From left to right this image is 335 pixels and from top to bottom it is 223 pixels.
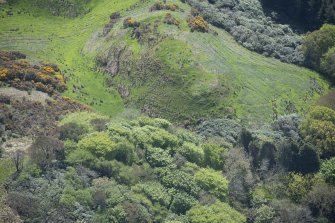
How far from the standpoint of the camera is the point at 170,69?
103 meters

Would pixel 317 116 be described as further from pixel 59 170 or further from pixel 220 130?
pixel 59 170

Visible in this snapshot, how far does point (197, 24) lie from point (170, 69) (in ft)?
55.8

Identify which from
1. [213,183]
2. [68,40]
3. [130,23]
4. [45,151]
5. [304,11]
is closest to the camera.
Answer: [45,151]

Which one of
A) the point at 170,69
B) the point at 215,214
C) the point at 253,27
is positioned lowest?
the point at 215,214

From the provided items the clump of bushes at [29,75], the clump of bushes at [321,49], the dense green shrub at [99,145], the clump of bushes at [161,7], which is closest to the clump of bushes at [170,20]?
the clump of bushes at [161,7]

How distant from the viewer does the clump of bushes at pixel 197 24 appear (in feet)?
374

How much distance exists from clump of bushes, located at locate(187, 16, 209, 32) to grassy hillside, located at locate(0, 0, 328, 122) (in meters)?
1.28

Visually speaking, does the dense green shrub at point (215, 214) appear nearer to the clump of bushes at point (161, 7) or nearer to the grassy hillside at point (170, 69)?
the grassy hillside at point (170, 69)

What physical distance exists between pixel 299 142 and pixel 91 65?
143 ft

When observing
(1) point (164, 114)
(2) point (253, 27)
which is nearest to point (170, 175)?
(1) point (164, 114)

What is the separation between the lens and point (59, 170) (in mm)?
75812

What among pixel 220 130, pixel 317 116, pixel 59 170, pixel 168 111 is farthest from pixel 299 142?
pixel 59 170

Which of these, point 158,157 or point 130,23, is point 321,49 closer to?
point 130,23

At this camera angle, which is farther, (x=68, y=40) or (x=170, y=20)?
(x=68, y=40)
